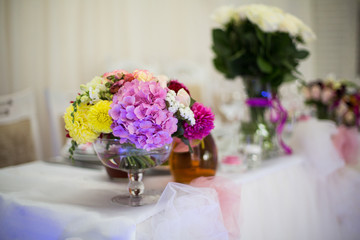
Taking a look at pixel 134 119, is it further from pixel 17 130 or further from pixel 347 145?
pixel 347 145

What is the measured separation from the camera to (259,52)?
143 centimetres

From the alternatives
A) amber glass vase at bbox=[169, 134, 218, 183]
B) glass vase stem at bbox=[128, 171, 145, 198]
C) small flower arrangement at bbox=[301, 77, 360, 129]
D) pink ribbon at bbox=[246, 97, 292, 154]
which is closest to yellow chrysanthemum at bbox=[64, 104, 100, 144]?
glass vase stem at bbox=[128, 171, 145, 198]

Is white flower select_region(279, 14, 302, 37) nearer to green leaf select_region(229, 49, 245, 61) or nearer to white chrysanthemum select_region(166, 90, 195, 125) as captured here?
green leaf select_region(229, 49, 245, 61)

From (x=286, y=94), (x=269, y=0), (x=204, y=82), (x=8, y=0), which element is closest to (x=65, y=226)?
(x=286, y=94)

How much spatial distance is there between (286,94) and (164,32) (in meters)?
2.06

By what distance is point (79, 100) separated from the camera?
775 millimetres

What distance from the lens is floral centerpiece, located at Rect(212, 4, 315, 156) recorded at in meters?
1.38

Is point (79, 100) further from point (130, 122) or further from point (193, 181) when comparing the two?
point (193, 181)

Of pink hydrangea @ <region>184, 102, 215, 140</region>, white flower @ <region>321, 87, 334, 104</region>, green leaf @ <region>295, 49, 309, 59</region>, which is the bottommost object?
white flower @ <region>321, 87, 334, 104</region>

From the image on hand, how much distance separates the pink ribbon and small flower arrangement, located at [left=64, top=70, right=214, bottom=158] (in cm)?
74

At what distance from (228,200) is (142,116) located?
15.0 inches

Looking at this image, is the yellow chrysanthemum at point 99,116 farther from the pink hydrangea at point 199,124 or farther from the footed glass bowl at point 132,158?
the pink hydrangea at point 199,124

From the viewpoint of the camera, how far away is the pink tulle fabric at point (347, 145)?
172cm

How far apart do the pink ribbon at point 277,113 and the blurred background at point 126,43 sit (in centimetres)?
9
